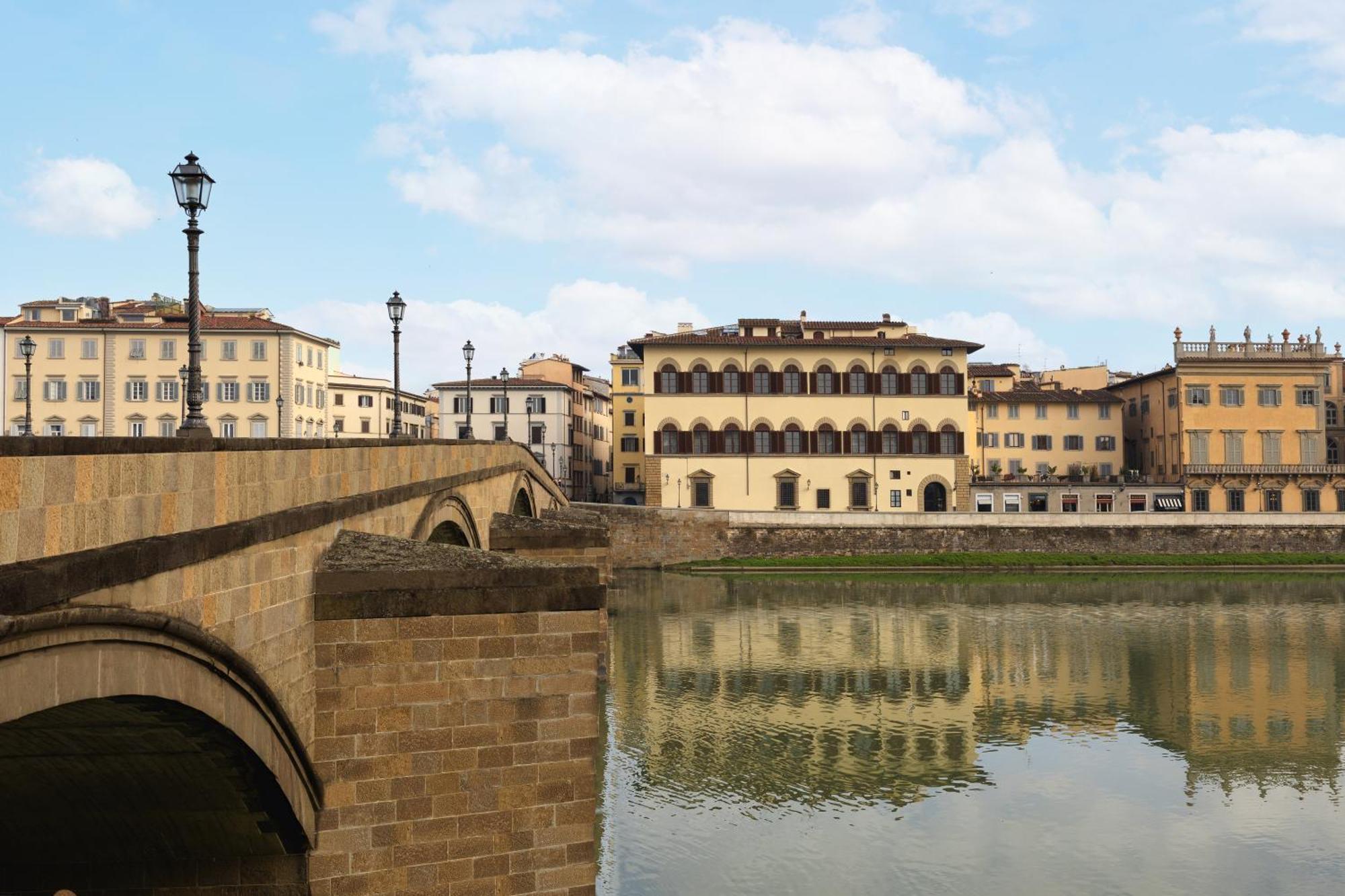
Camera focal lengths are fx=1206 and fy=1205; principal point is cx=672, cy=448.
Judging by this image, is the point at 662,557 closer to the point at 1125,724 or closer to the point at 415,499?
the point at 1125,724

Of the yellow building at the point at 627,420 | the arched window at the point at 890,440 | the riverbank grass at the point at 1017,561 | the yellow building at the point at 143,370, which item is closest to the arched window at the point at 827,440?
the arched window at the point at 890,440

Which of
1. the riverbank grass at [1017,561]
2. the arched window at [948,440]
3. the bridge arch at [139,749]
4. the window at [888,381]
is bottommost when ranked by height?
the riverbank grass at [1017,561]

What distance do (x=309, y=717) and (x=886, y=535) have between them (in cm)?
5006

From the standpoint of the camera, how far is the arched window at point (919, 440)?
63250 millimetres

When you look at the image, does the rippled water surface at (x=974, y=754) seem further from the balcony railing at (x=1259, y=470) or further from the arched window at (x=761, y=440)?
the balcony railing at (x=1259, y=470)

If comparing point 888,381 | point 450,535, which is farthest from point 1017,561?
point 450,535

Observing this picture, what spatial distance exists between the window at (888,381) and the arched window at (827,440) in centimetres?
338

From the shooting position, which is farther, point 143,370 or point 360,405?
point 360,405

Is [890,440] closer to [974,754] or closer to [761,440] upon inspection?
[761,440]

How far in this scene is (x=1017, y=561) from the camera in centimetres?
5666

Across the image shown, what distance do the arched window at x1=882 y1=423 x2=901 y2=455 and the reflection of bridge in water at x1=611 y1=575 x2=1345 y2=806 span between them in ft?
54.8

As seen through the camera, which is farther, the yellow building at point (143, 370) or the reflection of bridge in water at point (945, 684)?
the yellow building at point (143, 370)

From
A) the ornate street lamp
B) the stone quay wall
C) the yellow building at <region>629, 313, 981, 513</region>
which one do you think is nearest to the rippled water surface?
the ornate street lamp

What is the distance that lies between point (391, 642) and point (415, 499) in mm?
5263
